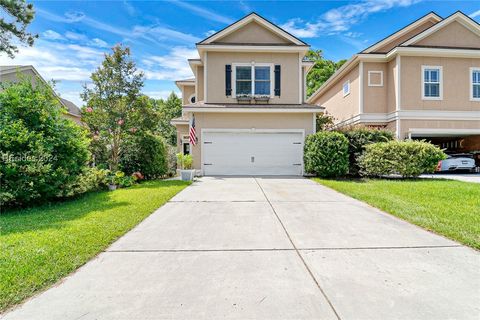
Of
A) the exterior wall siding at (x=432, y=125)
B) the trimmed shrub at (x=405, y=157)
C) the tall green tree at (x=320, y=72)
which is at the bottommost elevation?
the trimmed shrub at (x=405, y=157)

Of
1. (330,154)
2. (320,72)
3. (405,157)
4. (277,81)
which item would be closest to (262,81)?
(277,81)

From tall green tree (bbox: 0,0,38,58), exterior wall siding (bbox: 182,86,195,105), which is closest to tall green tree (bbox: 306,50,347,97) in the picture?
exterior wall siding (bbox: 182,86,195,105)

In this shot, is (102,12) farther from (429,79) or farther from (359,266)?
(429,79)

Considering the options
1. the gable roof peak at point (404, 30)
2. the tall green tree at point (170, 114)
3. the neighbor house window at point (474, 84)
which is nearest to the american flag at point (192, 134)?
the gable roof peak at point (404, 30)

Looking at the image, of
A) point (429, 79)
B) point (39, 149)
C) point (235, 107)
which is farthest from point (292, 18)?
point (39, 149)

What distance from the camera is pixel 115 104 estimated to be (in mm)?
10547

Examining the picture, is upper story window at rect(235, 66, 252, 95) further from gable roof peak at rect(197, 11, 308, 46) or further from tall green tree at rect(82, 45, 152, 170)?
tall green tree at rect(82, 45, 152, 170)

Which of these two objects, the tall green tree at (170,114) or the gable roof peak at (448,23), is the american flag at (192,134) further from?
the tall green tree at (170,114)

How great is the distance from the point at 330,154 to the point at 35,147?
385 inches

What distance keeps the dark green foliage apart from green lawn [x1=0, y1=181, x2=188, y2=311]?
0.51 metres

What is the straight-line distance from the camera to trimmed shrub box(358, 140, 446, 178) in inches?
392

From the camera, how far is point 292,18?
1370 centimetres

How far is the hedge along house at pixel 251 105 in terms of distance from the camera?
12180 mm

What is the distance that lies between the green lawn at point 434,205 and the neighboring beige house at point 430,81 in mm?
6507
